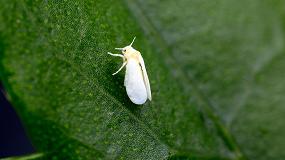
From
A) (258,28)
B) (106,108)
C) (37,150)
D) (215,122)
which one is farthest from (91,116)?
(258,28)

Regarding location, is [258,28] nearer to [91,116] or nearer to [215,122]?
[215,122]

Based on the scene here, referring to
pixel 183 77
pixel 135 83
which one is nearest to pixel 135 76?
pixel 135 83

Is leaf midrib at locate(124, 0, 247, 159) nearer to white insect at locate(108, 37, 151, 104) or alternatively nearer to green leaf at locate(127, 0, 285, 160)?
green leaf at locate(127, 0, 285, 160)

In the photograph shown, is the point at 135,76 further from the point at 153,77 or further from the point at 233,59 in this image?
the point at 233,59

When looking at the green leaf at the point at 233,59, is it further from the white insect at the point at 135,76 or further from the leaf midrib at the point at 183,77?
the white insect at the point at 135,76

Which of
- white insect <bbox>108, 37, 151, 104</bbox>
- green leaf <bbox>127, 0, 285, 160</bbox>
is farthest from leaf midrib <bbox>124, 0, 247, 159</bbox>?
white insect <bbox>108, 37, 151, 104</bbox>

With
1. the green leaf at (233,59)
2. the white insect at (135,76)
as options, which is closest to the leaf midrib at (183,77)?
the green leaf at (233,59)
